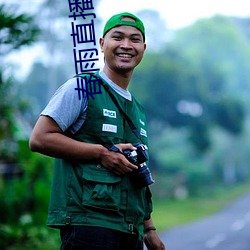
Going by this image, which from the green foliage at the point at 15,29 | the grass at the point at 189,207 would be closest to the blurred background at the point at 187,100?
the grass at the point at 189,207

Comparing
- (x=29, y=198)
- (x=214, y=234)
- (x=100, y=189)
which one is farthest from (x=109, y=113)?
(x=214, y=234)

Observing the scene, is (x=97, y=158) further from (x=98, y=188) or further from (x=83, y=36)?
(x=83, y=36)

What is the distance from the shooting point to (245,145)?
4691cm

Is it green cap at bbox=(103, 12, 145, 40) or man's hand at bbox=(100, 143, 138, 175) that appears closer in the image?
man's hand at bbox=(100, 143, 138, 175)

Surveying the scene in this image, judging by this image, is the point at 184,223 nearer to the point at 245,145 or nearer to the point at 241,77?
the point at 245,145

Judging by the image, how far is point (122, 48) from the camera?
→ 246 cm

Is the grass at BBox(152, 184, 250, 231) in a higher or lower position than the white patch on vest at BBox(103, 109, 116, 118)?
higher

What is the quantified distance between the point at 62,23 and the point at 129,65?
26.1m

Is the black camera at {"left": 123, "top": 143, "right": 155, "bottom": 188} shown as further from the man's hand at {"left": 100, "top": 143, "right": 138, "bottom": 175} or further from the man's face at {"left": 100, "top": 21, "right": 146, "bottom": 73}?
the man's face at {"left": 100, "top": 21, "right": 146, "bottom": 73}

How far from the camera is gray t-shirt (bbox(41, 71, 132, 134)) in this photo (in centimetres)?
235

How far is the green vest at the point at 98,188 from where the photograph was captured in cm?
232

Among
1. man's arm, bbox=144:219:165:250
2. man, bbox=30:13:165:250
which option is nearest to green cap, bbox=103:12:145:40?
man, bbox=30:13:165:250

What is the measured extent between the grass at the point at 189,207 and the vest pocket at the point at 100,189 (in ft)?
55.2

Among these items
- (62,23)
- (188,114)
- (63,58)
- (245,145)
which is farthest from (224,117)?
(62,23)
